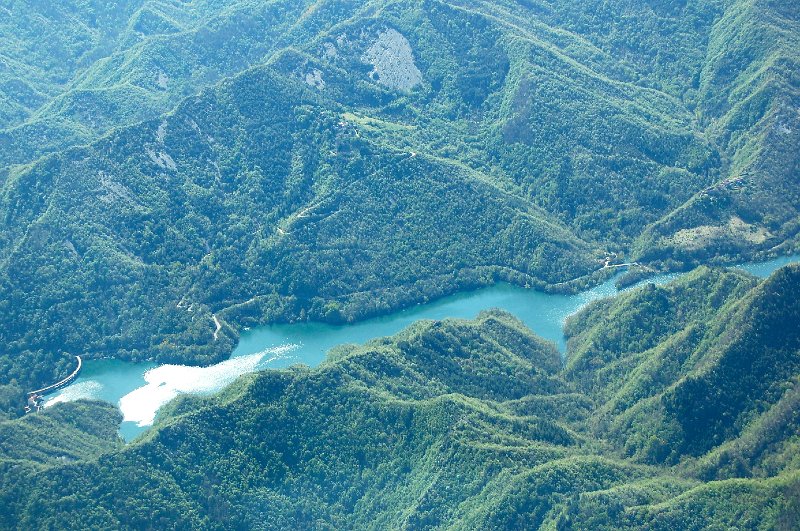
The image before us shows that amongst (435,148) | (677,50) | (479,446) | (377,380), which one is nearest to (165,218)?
(435,148)

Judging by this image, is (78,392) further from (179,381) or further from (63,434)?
(63,434)

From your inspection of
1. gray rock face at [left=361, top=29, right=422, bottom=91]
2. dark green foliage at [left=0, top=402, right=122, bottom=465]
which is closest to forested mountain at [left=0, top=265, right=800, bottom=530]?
dark green foliage at [left=0, top=402, right=122, bottom=465]

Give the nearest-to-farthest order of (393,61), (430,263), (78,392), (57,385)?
(78,392)
(57,385)
(430,263)
(393,61)

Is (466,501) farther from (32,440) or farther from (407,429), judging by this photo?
(32,440)

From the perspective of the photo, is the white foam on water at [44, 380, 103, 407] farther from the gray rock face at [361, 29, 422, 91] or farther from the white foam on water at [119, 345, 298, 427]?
the gray rock face at [361, 29, 422, 91]

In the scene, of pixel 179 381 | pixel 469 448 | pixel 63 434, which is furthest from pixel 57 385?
pixel 469 448

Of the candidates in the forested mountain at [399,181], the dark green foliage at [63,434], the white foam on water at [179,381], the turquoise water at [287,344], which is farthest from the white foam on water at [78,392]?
the dark green foliage at [63,434]

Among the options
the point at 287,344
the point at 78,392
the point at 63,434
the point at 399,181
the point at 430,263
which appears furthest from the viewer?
the point at 399,181

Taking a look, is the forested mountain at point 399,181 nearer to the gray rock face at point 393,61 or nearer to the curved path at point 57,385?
the gray rock face at point 393,61
